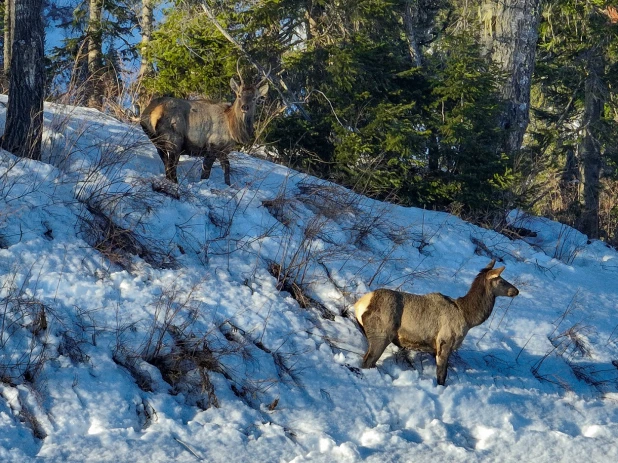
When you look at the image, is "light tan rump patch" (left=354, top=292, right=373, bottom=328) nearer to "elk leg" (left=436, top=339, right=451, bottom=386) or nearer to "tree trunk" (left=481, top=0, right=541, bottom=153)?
"elk leg" (left=436, top=339, right=451, bottom=386)

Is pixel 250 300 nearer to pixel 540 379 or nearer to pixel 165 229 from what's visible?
pixel 165 229

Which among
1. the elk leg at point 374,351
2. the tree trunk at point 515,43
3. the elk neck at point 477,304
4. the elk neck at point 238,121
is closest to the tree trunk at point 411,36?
the tree trunk at point 515,43

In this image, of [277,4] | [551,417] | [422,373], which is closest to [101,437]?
[422,373]

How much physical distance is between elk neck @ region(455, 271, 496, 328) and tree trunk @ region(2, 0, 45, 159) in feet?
16.0

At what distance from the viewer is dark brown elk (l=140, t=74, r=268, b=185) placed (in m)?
10.2

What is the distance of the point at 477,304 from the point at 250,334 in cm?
214

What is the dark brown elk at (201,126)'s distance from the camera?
1017cm

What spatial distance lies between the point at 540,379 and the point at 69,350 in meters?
4.25

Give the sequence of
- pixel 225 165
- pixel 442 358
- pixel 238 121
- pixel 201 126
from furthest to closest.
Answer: pixel 238 121
pixel 201 126
pixel 225 165
pixel 442 358

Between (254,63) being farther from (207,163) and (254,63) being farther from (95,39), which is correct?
(95,39)

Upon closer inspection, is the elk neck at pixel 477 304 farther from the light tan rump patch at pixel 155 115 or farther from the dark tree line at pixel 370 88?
the light tan rump patch at pixel 155 115

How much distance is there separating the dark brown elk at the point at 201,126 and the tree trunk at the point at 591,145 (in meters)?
10.5

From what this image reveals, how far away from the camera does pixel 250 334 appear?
23.5 ft

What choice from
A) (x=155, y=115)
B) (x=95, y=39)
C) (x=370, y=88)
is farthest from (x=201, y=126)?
(x=95, y=39)
